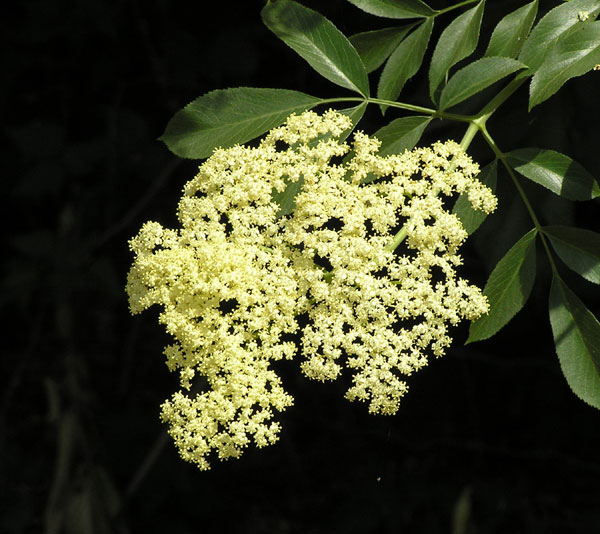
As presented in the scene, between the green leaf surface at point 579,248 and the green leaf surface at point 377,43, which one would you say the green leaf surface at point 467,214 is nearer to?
the green leaf surface at point 579,248

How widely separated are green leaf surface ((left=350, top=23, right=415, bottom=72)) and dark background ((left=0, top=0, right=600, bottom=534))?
872 mm

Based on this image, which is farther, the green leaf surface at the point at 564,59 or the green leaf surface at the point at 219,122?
the green leaf surface at the point at 219,122

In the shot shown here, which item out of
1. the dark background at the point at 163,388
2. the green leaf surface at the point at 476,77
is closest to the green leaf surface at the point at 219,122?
the green leaf surface at the point at 476,77

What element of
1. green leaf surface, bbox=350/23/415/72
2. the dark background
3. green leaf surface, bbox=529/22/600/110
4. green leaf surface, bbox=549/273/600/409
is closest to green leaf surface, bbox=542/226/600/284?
green leaf surface, bbox=549/273/600/409

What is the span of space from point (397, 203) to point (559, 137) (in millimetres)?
778

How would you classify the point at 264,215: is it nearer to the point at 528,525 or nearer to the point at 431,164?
the point at 431,164

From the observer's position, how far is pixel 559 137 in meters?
1.62

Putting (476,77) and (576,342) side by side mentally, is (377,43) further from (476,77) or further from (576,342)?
(576,342)

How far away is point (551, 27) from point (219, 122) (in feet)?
1.79

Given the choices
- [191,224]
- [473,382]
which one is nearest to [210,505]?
[473,382]

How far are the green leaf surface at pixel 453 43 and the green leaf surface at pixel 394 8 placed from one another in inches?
3.0

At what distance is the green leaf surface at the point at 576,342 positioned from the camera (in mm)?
1057

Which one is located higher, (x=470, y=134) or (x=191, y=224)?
(x=470, y=134)

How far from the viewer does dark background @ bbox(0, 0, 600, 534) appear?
96.4 inches
